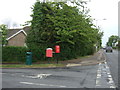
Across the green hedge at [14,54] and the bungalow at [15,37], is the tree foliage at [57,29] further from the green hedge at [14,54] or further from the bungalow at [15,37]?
the bungalow at [15,37]

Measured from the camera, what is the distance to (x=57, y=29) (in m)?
17.0

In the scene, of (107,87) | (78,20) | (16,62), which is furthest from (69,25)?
(107,87)

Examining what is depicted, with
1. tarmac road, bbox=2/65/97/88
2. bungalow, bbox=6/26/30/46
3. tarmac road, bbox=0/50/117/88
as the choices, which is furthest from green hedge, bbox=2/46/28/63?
bungalow, bbox=6/26/30/46

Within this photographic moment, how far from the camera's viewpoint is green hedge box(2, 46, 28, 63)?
58.0ft

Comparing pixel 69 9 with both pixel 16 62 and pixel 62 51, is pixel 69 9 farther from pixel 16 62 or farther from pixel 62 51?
pixel 16 62

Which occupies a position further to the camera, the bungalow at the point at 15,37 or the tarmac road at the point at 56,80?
the bungalow at the point at 15,37

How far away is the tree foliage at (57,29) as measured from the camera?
1712 centimetres

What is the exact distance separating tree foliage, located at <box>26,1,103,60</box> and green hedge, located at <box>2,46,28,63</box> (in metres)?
0.93

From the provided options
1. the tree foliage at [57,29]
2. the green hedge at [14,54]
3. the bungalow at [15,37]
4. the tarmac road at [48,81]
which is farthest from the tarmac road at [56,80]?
the bungalow at [15,37]

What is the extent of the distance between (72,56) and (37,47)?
166 inches

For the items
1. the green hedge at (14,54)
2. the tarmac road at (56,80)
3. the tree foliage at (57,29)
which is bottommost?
the tarmac road at (56,80)

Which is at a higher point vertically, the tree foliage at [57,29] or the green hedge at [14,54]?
the tree foliage at [57,29]

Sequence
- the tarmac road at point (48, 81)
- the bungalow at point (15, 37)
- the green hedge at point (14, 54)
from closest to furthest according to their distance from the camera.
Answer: the tarmac road at point (48, 81), the green hedge at point (14, 54), the bungalow at point (15, 37)

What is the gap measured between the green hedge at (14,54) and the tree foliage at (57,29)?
0.93 meters
